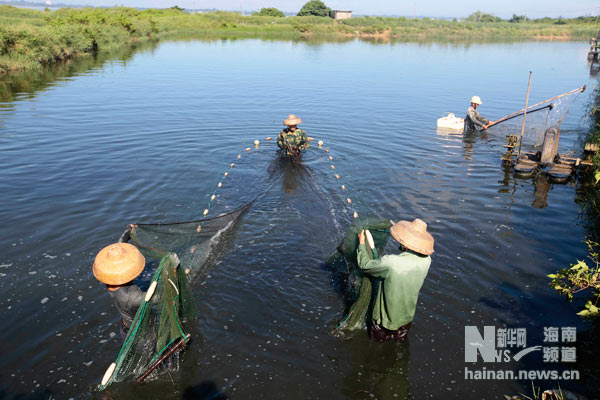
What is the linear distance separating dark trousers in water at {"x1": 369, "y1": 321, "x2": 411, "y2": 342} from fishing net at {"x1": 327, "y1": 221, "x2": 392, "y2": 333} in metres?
0.19

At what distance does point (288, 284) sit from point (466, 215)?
4.44 metres

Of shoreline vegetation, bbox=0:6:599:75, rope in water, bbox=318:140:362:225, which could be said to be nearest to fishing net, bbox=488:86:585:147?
rope in water, bbox=318:140:362:225

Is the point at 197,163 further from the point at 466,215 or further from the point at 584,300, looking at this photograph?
the point at 584,300

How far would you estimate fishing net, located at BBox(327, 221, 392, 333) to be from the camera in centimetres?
471

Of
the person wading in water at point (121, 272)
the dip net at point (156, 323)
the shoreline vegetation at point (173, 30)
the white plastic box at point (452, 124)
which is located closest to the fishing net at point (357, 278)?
the dip net at point (156, 323)

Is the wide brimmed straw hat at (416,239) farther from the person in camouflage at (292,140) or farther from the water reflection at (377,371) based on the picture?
the person in camouflage at (292,140)

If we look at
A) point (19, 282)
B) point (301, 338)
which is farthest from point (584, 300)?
point (19, 282)

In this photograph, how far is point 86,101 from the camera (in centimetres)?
1856

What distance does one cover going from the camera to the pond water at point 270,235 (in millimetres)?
4691

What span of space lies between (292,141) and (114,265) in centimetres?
719

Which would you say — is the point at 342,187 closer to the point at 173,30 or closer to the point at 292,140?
the point at 292,140

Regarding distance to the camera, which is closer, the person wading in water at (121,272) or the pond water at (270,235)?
the person wading in water at (121,272)

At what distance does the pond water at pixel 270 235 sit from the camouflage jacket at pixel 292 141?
2.17 feet

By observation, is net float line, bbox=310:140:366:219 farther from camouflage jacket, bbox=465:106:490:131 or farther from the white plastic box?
camouflage jacket, bbox=465:106:490:131
